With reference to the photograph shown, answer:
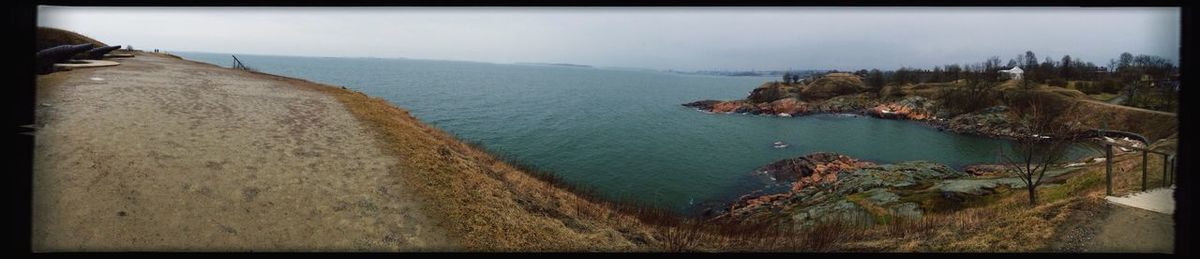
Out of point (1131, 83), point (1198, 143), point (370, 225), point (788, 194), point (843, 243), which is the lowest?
point (788, 194)

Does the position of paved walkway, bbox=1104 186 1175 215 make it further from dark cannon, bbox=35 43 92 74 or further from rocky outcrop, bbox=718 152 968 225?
dark cannon, bbox=35 43 92 74

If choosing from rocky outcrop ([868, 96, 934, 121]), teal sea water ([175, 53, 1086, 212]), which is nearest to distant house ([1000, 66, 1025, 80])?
rocky outcrop ([868, 96, 934, 121])

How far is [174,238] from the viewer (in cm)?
625

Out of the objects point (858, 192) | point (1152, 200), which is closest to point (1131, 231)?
point (1152, 200)

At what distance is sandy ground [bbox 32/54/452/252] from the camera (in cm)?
631

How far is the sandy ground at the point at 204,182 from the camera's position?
6.31m

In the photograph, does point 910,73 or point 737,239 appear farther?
point 910,73

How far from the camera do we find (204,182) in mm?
7828

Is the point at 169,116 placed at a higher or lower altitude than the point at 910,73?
lower

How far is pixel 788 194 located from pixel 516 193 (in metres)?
16.5

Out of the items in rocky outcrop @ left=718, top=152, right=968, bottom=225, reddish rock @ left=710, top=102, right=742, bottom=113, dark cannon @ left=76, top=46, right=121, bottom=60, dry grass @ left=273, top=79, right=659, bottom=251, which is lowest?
rocky outcrop @ left=718, top=152, right=968, bottom=225

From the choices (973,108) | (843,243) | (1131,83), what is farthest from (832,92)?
(843,243)

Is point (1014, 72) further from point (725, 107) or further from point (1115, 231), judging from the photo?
point (1115, 231)
